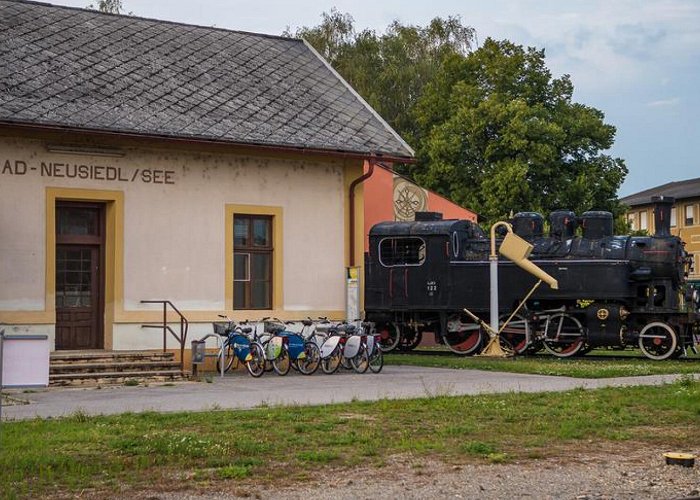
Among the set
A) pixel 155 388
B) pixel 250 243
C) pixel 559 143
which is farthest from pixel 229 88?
pixel 559 143

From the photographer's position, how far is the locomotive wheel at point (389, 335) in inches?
1089

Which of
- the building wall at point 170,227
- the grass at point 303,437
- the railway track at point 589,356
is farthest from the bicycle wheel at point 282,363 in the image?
the railway track at point 589,356

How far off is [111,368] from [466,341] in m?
10.3

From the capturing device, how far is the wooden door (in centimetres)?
1997

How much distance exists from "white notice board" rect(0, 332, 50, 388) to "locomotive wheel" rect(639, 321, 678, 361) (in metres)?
18.3

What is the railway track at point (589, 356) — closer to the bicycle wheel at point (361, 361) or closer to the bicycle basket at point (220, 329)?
the bicycle wheel at point (361, 361)

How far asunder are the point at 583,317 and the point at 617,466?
15803mm

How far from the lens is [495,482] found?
9.05 meters

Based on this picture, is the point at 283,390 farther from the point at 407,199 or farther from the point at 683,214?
the point at 683,214

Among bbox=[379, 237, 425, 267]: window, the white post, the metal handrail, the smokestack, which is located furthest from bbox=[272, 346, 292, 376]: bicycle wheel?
the smokestack

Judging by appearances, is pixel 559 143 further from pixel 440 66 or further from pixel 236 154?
pixel 236 154

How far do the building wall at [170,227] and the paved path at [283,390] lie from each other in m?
2.19

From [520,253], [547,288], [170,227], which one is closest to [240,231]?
[170,227]

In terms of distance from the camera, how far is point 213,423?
1202 cm
